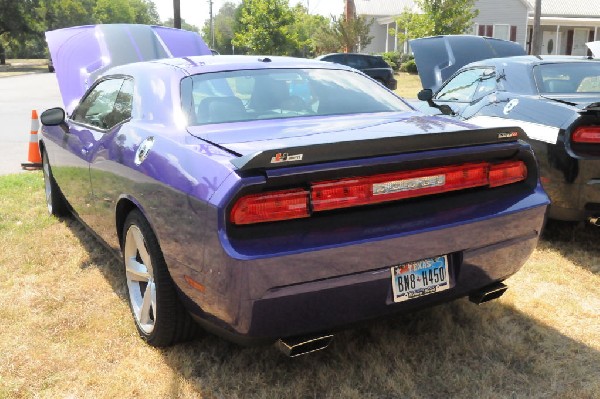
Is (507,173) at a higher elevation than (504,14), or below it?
below

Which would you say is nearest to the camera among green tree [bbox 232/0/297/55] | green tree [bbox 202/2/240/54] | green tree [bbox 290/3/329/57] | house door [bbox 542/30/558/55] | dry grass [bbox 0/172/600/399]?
dry grass [bbox 0/172/600/399]

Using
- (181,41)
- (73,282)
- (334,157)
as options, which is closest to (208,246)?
(334,157)

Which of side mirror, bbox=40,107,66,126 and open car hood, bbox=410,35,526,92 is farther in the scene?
open car hood, bbox=410,35,526,92

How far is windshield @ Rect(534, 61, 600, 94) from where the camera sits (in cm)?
524

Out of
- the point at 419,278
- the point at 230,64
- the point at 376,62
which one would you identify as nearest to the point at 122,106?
the point at 230,64

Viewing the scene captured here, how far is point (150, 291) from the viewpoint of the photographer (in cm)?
314

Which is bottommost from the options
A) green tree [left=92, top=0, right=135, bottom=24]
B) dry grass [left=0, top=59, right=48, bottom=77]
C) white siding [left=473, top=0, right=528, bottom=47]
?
dry grass [left=0, top=59, right=48, bottom=77]

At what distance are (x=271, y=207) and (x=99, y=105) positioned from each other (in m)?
2.39

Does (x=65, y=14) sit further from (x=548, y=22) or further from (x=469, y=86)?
(x=469, y=86)

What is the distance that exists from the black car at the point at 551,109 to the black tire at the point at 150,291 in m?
2.95

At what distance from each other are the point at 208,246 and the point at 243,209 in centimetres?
22

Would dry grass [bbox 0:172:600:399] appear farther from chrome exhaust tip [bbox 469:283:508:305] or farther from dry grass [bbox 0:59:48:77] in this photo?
dry grass [bbox 0:59:48:77]

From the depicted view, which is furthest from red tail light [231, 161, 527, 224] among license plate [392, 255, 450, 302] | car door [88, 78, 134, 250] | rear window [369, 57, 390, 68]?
rear window [369, 57, 390, 68]

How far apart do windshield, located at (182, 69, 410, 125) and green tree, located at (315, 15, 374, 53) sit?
3503 centimetres
